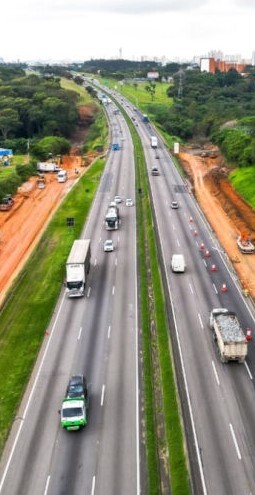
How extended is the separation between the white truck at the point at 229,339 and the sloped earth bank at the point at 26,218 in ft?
91.4

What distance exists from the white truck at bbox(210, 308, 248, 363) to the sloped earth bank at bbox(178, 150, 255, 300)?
43.6 ft

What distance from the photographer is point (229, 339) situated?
4250cm

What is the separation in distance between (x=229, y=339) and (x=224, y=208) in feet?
180

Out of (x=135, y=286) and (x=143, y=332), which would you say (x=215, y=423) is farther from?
(x=135, y=286)

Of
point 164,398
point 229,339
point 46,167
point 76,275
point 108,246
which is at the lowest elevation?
point 164,398

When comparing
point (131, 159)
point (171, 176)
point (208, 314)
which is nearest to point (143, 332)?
point (208, 314)

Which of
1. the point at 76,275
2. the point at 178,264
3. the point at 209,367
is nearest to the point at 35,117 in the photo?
the point at 178,264

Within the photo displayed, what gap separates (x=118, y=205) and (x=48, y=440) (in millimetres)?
63987

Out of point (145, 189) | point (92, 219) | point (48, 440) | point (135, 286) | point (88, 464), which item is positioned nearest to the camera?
point (88, 464)

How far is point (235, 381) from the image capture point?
4131 cm

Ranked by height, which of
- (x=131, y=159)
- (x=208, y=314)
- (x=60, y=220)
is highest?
(x=131, y=159)

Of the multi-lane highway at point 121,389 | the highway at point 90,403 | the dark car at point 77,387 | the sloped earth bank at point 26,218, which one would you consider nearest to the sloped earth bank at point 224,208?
the multi-lane highway at point 121,389

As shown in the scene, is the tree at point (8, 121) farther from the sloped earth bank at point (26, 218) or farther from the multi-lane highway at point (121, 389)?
the multi-lane highway at point (121, 389)

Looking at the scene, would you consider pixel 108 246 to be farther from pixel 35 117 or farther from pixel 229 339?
pixel 35 117
